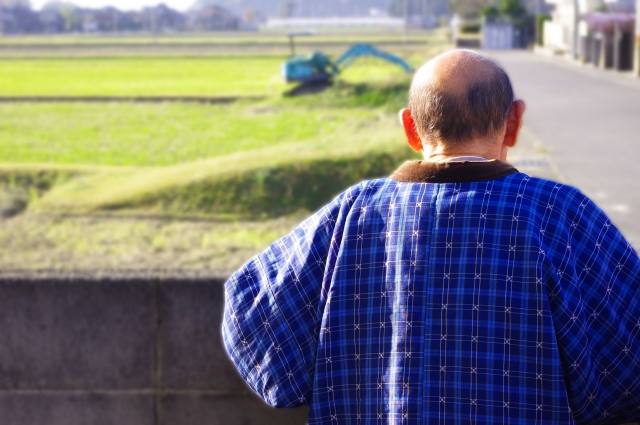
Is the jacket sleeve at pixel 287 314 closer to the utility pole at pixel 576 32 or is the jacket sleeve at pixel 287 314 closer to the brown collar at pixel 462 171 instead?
the brown collar at pixel 462 171

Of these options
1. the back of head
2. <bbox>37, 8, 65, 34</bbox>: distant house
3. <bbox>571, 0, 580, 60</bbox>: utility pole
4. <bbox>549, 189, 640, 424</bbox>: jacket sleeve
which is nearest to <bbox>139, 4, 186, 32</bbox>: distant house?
<bbox>37, 8, 65, 34</bbox>: distant house

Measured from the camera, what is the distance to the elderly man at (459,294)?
1545mm

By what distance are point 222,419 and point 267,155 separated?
13.2 m

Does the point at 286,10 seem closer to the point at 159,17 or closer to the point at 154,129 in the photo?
the point at 159,17

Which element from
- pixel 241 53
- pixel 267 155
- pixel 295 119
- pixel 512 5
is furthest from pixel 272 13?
pixel 267 155

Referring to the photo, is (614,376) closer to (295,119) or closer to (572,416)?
(572,416)

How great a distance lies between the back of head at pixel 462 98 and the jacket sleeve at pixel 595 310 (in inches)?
7.8

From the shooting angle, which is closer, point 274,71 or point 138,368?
point 138,368

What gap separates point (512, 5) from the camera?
71875mm

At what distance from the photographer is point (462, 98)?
63.1 inches

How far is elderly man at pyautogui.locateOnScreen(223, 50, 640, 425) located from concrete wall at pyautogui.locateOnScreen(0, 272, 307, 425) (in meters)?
1.16

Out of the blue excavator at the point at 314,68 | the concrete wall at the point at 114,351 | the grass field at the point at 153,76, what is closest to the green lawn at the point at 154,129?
the grass field at the point at 153,76

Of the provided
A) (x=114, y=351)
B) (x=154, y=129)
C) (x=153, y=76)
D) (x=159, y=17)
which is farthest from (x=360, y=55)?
(x=114, y=351)

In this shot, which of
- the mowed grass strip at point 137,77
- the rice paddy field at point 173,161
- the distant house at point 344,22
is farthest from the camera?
the distant house at point 344,22
